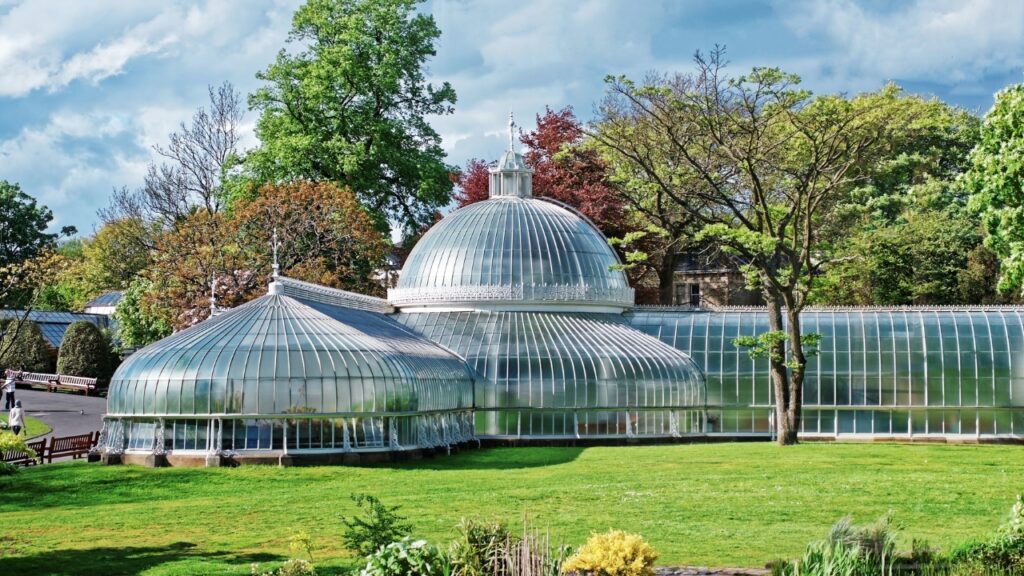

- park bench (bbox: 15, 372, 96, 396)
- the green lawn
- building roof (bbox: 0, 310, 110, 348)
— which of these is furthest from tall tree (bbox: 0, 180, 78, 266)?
the green lawn

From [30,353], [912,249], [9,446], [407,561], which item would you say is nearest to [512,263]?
[9,446]

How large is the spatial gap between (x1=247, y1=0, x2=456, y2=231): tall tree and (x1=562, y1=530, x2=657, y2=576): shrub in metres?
40.8

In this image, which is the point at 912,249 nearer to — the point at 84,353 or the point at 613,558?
the point at 84,353

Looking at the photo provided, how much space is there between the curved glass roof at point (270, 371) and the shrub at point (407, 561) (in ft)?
56.3

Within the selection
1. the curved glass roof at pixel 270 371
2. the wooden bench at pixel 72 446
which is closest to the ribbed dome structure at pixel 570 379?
the curved glass roof at pixel 270 371

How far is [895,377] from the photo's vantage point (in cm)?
4078

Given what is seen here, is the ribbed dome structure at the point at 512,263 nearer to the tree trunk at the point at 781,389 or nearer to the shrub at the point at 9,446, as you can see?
the tree trunk at the point at 781,389

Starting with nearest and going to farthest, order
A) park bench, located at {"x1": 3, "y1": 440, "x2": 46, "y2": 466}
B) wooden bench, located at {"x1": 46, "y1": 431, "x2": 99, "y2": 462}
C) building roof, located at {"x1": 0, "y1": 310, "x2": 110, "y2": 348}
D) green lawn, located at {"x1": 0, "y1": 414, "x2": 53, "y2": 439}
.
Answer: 1. park bench, located at {"x1": 3, "y1": 440, "x2": 46, "y2": 466}
2. wooden bench, located at {"x1": 46, "y1": 431, "x2": 99, "y2": 462}
3. green lawn, located at {"x1": 0, "y1": 414, "x2": 53, "y2": 439}
4. building roof, located at {"x1": 0, "y1": 310, "x2": 110, "y2": 348}

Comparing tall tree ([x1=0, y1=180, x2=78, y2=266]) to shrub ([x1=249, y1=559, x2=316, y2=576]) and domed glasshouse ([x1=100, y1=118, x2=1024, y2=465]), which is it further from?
shrub ([x1=249, y1=559, x2=316, y2=576])

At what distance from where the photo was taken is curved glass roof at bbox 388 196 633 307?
4275 cm

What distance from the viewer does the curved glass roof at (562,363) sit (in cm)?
3922

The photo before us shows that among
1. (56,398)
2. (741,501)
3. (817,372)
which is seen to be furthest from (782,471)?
(56,398)

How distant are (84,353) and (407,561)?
5388 cm

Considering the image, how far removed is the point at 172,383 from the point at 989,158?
65.4 feet
